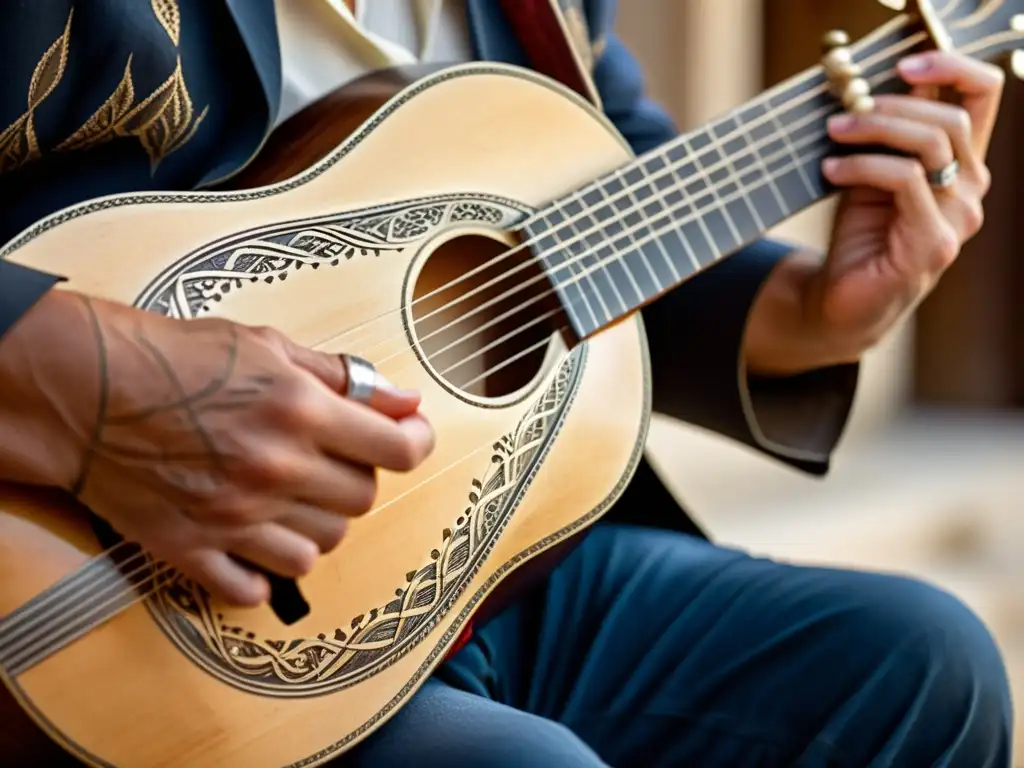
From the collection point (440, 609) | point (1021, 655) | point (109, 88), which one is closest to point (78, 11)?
point (109, 88)

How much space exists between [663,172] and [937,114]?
219 millimetres

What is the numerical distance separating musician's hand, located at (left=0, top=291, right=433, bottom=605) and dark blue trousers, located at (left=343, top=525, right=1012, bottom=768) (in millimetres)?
169

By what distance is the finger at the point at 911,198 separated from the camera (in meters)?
0.81

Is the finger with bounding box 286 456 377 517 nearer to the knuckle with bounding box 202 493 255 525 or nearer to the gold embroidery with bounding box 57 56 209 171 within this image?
the knuckle with bounding box 202 493 255 525

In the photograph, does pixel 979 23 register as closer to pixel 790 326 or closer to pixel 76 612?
pixel 790 326

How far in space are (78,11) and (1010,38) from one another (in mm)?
688

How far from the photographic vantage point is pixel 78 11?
0.62m

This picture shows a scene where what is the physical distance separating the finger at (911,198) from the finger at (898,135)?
0.04ft

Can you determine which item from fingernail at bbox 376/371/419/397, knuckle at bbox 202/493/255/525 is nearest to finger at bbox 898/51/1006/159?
fingernail at bbox 376/371/419/397

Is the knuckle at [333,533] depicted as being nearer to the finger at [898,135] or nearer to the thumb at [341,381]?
the thumb at [341,381]

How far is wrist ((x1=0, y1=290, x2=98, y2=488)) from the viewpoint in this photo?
0.53m

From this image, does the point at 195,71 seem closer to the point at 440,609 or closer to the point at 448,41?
the point at 448,41

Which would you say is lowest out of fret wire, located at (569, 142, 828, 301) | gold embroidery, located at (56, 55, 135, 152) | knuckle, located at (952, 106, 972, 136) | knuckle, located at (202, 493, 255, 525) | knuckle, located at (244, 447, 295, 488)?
knuckle, located at (202, 493, 255, 525)

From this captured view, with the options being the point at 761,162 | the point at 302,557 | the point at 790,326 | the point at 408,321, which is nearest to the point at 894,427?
the point at 790,326
